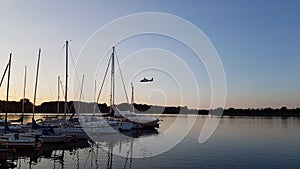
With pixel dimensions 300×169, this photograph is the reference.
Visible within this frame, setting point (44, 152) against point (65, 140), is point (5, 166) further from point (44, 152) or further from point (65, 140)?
point (65, 140)

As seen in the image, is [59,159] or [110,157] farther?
[110,157]

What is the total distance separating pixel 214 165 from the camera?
2712cm

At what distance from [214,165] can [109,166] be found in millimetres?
8308

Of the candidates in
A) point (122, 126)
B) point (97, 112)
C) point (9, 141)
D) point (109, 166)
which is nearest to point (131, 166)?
point (109, 166)

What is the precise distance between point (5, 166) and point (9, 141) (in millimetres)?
7461

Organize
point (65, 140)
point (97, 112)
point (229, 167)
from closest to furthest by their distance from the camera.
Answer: point (229, 167)
point (65, 140)
point (97, 112)

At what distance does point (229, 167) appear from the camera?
1039 inches

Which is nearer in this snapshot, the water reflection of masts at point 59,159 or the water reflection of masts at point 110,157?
the water reflection of masts at point 110,157

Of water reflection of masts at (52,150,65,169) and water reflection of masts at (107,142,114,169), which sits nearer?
water reflection of masts at (107,142,114,169)

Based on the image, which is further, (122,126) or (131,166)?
(122,126)

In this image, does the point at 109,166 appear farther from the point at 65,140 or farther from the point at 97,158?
the point at 65,140

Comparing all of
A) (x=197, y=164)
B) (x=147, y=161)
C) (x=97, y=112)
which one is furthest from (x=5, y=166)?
(x=97, y=112)

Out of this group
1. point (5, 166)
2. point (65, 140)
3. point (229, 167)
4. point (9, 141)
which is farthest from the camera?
point (65, 140)

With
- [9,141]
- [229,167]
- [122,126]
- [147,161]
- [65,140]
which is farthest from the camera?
[122,126]
